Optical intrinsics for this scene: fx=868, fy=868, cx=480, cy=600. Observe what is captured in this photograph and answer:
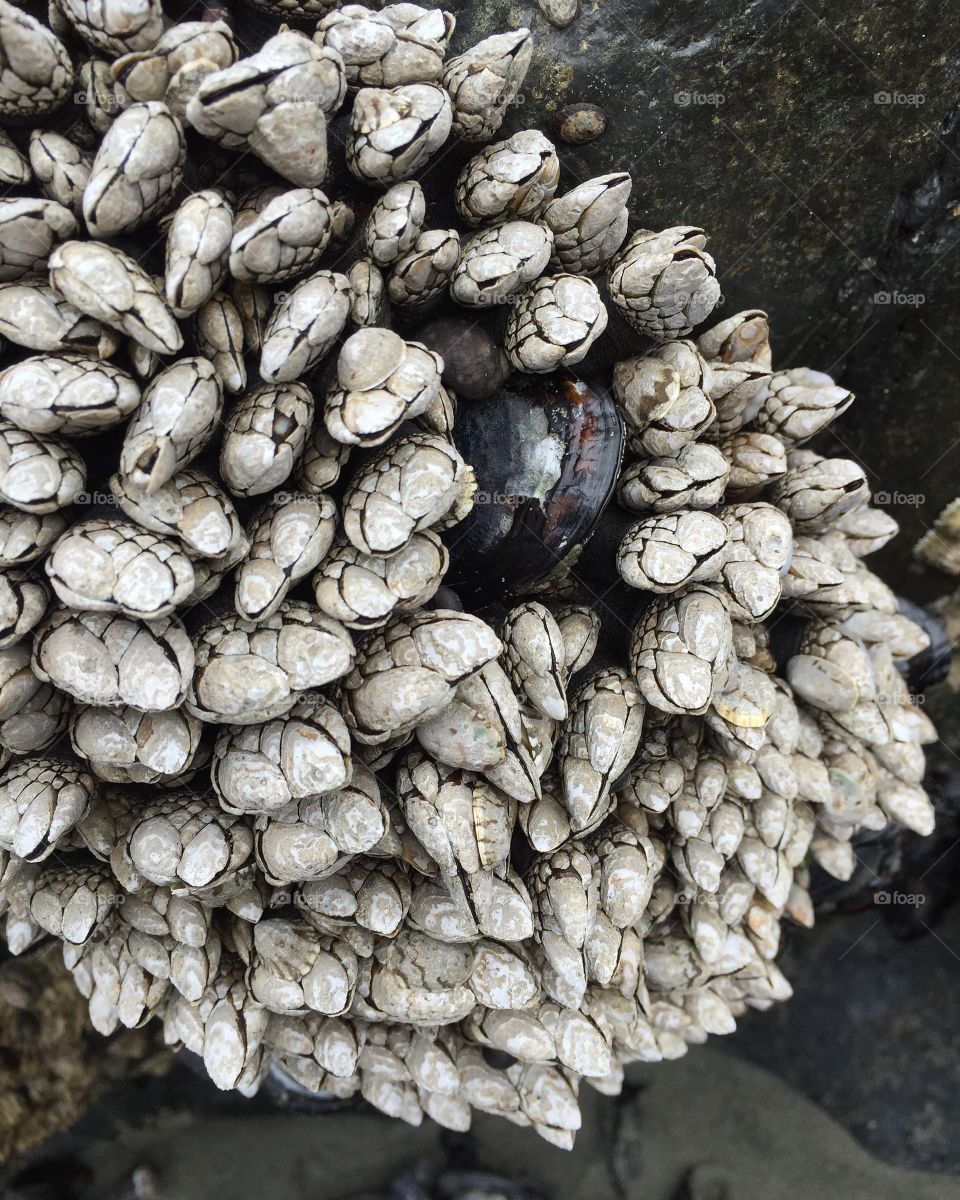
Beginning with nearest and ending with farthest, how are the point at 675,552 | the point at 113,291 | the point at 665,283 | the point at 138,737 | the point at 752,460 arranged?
the point at 113,291 < the point at 138,737 < the point at 665,283 < the point at 675,552 < the point at 752,460

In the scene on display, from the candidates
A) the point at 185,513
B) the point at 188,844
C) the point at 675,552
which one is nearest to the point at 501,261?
the point at 675,552

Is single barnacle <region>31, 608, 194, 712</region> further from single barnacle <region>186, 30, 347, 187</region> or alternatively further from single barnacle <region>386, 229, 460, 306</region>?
single barnacle <region>186, 30, 347, 187</region>

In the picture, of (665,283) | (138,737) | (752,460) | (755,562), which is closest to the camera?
(138,737)

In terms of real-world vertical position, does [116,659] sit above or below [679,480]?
below

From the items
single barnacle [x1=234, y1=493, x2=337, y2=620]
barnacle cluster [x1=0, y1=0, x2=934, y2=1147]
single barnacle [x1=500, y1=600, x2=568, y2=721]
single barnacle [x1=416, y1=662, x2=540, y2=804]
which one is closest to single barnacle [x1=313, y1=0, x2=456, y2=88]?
barnacle cluster [x1=0, y1=0, x2=934, y2=1147]

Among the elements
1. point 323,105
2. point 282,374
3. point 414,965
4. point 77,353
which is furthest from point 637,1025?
point 323,105

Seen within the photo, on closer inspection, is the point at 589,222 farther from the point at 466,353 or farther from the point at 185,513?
the point at 185,513

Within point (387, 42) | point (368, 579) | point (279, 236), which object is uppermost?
point (387, 42)
